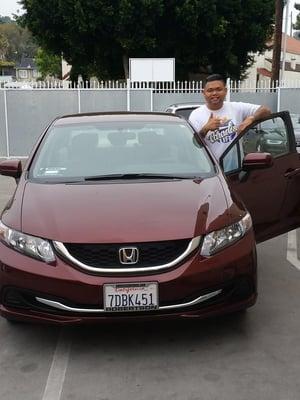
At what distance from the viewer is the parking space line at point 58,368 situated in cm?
340

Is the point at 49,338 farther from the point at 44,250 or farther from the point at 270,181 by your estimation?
the point at 270,181

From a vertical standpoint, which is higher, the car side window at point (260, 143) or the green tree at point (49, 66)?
the car side window at point (260, 143)

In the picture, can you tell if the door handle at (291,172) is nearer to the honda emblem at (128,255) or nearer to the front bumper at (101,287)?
the front bumper at (101,287)

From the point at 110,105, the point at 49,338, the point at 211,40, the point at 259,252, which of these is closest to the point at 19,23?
the point at 211,40

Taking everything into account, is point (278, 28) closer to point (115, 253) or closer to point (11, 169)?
point (11, 169)

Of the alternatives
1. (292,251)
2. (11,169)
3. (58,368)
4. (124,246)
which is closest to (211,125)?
(11,169)

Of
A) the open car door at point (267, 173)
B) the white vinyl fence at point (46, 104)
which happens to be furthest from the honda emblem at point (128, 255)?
the white vinyl fence at point (46, 104)

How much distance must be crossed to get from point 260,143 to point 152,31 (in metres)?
21.3

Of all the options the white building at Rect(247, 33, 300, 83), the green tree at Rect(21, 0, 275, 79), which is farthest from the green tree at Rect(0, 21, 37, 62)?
the green tree at Rect(21, 0, 275, 79)

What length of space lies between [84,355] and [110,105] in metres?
14.1

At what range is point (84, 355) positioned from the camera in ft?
12.7

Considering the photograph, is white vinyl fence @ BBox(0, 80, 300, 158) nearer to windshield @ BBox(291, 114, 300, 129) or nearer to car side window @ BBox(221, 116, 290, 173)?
windshield @ BBox(291, 114, 300, 129)

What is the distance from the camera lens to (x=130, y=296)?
361 centimetres

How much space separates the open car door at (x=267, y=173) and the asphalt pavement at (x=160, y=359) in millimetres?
894
